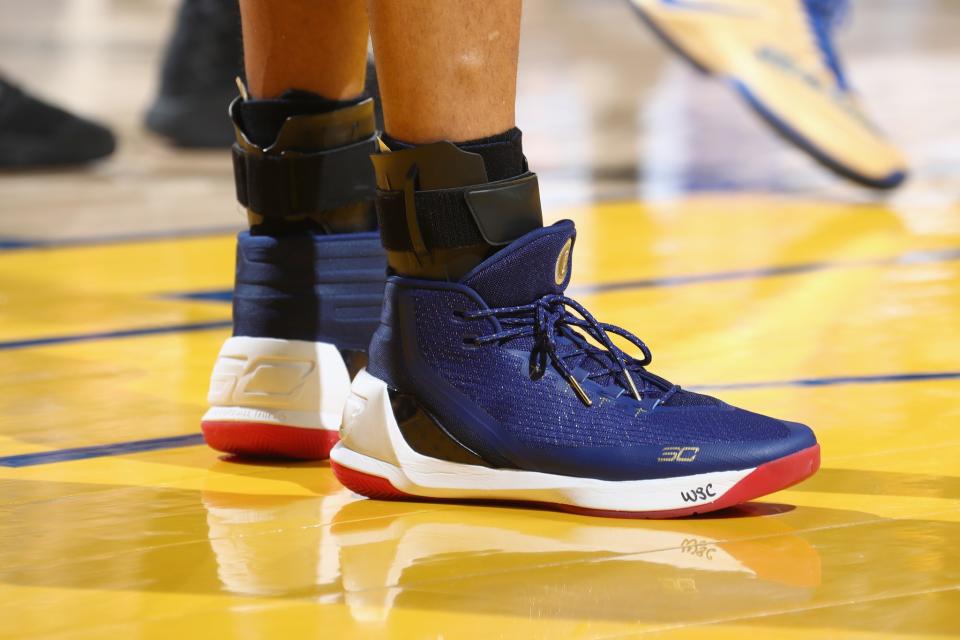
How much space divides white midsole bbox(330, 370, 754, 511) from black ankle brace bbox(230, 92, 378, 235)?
0.66 ft

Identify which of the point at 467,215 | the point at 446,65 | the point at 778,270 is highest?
the point at 446,65

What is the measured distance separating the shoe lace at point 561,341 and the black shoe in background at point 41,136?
305 cm

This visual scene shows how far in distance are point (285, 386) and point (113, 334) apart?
693 mm

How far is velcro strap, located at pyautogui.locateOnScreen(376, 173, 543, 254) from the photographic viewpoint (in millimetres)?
1244

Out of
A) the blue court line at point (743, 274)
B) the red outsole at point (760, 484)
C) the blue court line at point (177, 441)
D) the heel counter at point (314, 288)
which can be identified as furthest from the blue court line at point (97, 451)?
the blue court line at point (743, 274)

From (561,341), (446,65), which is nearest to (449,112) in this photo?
(446,65)

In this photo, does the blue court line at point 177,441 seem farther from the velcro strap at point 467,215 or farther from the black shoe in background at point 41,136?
the black shoe in background at point 41,136

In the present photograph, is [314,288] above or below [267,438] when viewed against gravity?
above

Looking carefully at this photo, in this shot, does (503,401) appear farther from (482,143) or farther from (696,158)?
(696,158)

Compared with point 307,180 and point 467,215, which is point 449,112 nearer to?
point 467,215

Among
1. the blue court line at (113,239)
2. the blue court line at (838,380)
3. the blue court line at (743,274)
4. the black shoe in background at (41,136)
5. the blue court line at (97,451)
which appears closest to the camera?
the blue court line at (97,451)

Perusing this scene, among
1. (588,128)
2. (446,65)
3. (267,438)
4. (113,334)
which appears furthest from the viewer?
(588,128)

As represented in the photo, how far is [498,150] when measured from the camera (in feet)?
4.15

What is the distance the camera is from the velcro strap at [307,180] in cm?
146
